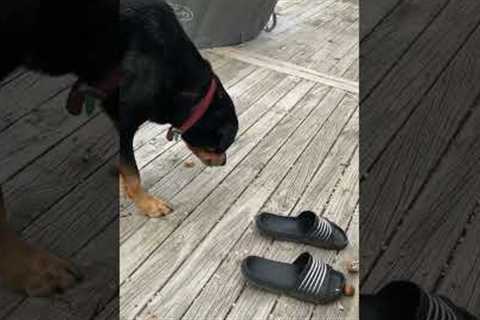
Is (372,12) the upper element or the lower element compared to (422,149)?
lower

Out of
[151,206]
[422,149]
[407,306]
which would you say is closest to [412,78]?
[422,149]

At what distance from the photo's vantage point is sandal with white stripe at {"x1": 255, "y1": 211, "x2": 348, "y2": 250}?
241 centimetres

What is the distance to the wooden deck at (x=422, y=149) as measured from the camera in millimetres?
2395

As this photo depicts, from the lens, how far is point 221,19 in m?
3.87

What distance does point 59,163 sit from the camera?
2.78 meters

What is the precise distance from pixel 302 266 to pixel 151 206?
576 mm

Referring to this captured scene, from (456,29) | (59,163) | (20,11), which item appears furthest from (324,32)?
(20,11)

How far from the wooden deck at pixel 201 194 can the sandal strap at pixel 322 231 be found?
6 centimetres

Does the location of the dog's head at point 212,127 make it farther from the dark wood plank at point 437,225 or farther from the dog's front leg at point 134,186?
the dark wood plank at point 437,225

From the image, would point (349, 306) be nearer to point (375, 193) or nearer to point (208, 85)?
point (375, 193)

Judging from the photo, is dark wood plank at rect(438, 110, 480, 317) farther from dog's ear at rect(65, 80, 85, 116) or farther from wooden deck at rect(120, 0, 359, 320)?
dog's ear at rect(65, 80, 85, 116)

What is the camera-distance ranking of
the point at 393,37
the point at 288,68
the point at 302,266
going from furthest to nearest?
1. the point at 393,37
2. the point at 288,68
3. the point at 302,266

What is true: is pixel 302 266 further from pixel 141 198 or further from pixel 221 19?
pixel 221 19

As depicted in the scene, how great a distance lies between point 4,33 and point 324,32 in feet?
8.95
